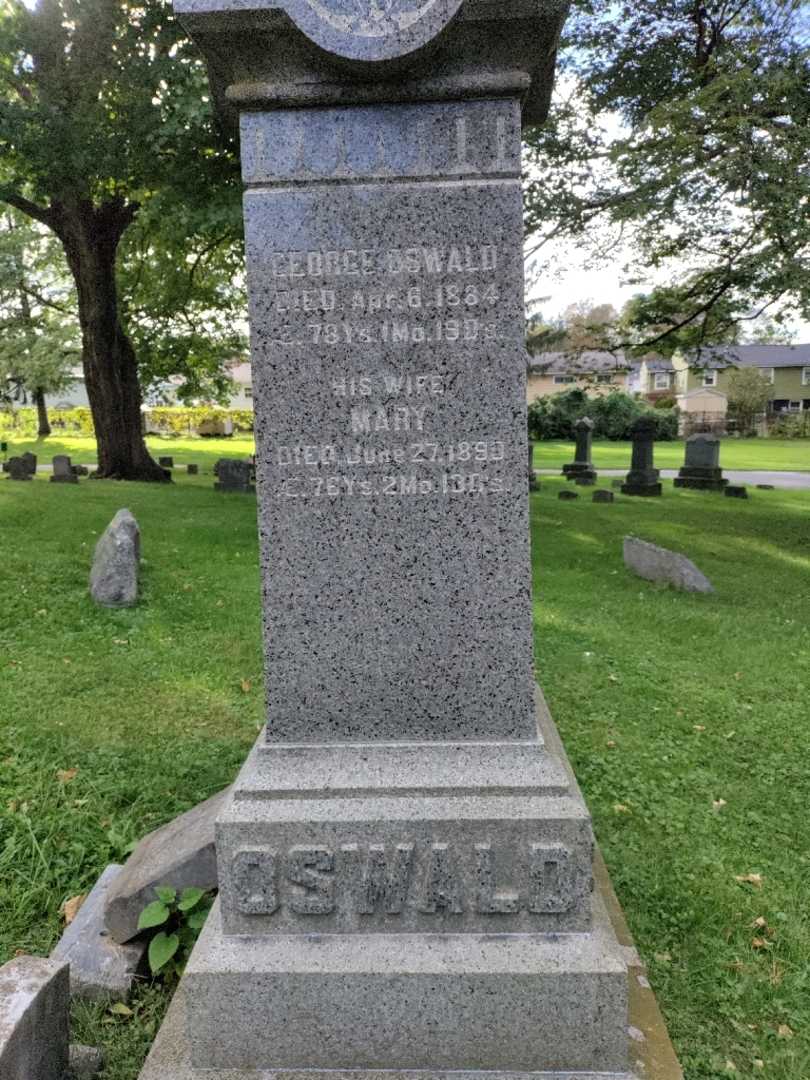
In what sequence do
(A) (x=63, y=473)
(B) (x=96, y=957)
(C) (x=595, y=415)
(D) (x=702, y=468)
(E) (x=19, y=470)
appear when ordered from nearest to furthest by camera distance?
(B) (x=96, y=957) < (A) (x=63, y=473) < (E) (x=19, y=470) < (D) (x=702, y=468) < (C) (x=595, y=415)

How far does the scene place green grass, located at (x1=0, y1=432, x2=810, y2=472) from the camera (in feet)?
101

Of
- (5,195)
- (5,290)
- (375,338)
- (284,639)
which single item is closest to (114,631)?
(284,639)

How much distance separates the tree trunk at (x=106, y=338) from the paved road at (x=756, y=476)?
1286cm

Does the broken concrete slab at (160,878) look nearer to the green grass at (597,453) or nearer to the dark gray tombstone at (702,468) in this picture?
the dark gray tombstone at (702,468)

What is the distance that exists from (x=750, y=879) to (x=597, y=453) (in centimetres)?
3560

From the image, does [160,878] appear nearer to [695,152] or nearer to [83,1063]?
[83,1063]

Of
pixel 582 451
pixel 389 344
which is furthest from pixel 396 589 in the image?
pixel 582 451

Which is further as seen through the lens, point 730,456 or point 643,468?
point 730,456

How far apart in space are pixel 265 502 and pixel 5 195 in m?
13.0

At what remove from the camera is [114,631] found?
22.8ft

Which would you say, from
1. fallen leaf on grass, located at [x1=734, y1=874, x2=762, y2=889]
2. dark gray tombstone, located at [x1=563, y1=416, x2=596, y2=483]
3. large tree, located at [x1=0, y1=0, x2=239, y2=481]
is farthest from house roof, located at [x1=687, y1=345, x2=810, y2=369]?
fallen leaf on grass, located at [x1=734, y1=874, x2=762, y2=889]

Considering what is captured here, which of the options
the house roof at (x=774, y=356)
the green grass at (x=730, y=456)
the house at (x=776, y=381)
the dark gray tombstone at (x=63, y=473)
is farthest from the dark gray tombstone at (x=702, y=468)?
the house roof at (x=774, y=356)

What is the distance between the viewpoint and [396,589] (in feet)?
8.66

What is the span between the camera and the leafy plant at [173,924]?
9.75 feet
